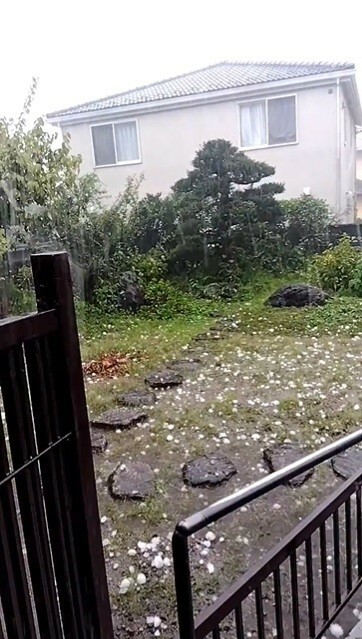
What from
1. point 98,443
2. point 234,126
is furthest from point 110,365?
point 234,126

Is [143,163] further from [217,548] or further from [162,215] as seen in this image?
[217,548]

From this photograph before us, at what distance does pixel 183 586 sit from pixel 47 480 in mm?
322

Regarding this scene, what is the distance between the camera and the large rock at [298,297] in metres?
4.71

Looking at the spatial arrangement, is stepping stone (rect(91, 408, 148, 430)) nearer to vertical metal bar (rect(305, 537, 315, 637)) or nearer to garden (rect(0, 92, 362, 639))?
garden (rect(0, 92, 362, 639))

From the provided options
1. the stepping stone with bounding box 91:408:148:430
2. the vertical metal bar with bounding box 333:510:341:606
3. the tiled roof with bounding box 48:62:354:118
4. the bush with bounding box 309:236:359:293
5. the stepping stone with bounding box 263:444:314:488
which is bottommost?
the stepping stone with bounding box 263:444:314:488

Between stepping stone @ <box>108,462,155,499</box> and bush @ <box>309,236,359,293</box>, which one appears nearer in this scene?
stepping stone @ <box>108,462,155,499</box>

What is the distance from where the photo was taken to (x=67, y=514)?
34.2 inches

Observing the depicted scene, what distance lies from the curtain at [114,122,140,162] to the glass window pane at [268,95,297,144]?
1.73 meters

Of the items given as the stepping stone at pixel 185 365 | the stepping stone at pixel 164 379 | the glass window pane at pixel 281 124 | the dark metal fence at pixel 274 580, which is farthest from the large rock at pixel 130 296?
the dark metal fence at pixel 274 580

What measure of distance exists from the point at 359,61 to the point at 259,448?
5.39 meters

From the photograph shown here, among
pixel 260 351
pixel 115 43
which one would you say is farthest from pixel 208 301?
pixel 115 43

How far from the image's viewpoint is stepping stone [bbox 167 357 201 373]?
134 inches

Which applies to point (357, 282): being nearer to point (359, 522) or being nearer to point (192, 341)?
point (192, 341)

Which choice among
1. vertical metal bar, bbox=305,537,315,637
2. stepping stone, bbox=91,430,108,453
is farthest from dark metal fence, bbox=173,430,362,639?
stepping stone, bbox=91,430,108,453
